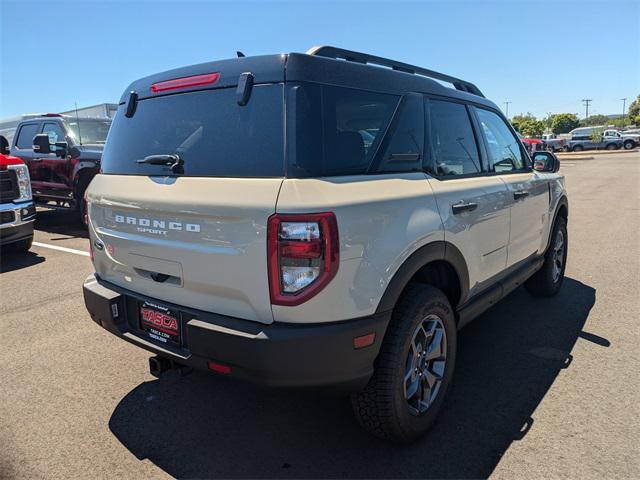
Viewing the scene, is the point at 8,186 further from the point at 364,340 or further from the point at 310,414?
the point at 364,340

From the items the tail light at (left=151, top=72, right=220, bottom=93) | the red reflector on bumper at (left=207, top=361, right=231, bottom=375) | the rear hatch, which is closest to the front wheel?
the rear hatch

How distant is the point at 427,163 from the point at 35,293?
460cm

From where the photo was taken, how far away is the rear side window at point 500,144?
372cm

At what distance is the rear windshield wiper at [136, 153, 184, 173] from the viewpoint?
99.2 inches

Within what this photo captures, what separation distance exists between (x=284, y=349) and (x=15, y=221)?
19.9 feet

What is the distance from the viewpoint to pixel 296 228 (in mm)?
2047

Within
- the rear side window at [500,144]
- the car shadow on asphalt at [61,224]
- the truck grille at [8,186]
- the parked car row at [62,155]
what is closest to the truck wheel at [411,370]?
the rear side window at [500,144]

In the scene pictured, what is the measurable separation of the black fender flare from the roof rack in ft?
3.80

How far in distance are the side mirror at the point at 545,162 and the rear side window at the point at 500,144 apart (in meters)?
0.32

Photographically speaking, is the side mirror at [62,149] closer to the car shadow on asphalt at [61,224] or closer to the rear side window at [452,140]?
the car shadow on asphalt at [61,224]

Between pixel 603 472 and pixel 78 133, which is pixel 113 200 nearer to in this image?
pixel 603 472

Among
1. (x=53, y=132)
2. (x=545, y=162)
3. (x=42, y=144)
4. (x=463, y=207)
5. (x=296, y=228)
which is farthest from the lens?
(x=53, y=132)

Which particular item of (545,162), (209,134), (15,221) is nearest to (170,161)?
(209,134)

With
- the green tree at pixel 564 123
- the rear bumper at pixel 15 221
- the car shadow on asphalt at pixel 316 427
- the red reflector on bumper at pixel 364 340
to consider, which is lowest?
the car shadow on asphalt at pixel 316 427
